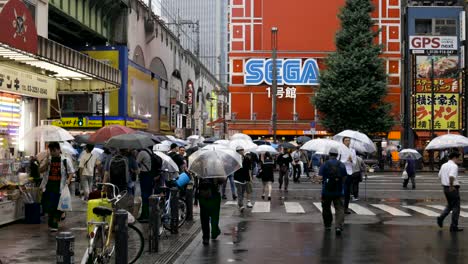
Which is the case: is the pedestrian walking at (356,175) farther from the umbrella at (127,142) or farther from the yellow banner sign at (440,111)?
the yellow banner sign at (440,111)

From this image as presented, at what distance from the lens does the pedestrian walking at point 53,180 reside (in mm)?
13130

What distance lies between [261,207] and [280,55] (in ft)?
135

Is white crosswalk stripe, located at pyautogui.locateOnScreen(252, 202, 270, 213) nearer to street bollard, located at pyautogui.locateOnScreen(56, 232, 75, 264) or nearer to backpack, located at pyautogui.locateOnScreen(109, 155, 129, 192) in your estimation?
backpack, located at pyautogui.locateOnScreen(109, 155, 129, 192)

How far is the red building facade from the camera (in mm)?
59094

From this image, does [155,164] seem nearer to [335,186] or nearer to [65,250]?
[335,186]

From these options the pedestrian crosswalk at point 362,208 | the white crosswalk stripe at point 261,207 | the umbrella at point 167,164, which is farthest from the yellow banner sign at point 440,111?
the umbrella at point 167,164

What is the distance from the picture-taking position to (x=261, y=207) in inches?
774

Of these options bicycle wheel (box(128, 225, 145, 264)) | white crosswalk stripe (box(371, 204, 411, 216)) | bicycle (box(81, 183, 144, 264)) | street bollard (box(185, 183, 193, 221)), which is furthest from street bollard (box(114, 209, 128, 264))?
white crosswalk stripe (box(371, 204, 411, 216))

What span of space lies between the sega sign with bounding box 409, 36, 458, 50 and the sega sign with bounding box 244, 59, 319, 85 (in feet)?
30.4

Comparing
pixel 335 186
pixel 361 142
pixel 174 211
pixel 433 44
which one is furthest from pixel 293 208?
pixel 433 44

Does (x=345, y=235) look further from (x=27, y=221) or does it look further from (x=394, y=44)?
(x=394, y=44)

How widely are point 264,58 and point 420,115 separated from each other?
15598mm

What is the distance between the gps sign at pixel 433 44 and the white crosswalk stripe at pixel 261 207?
138 ft

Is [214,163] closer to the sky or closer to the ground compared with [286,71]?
closer to the ground
